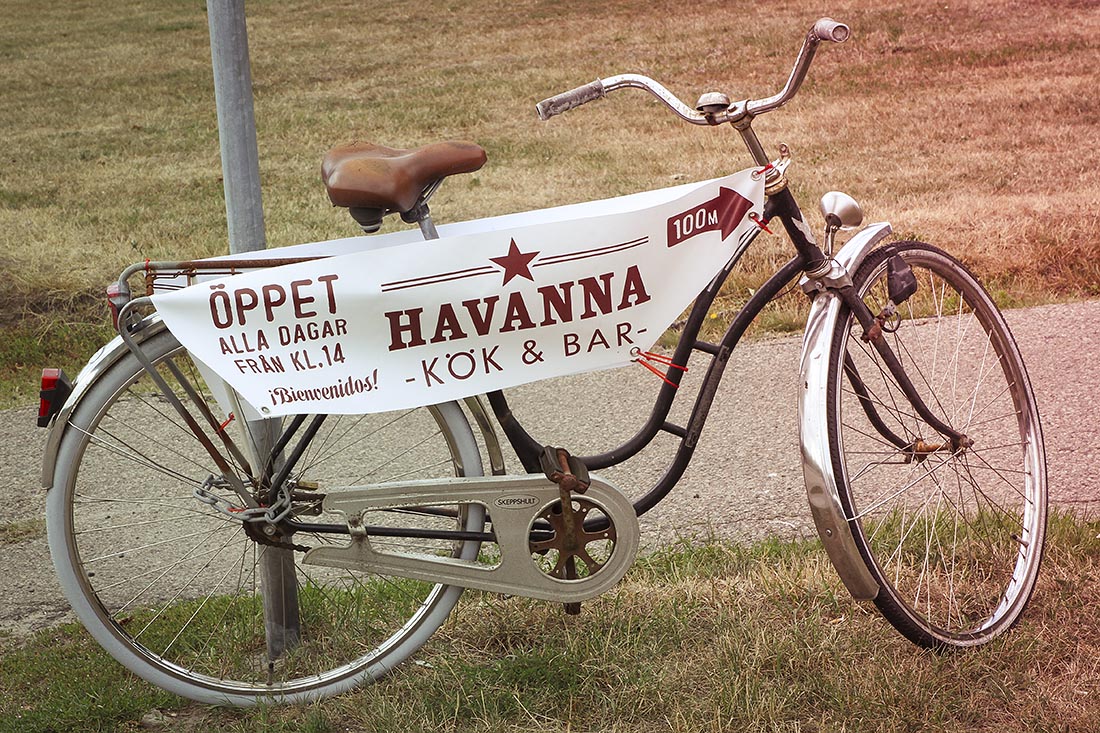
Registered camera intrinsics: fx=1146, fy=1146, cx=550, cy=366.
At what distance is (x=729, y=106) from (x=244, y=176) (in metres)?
1.26

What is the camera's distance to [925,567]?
3.26 metres

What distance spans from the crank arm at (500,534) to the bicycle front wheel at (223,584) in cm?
8

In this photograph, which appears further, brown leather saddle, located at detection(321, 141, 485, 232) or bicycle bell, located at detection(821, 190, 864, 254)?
bicycle bell, located at detection(821, 190, 864, 254)

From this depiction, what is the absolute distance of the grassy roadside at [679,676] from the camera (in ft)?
9.39

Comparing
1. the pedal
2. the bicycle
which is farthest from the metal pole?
the pedal

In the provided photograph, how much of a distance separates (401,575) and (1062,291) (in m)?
4.26

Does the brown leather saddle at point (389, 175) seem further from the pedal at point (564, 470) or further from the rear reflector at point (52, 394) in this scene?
the rear reflector at point (52, 394)

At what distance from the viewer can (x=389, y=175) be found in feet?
8.61

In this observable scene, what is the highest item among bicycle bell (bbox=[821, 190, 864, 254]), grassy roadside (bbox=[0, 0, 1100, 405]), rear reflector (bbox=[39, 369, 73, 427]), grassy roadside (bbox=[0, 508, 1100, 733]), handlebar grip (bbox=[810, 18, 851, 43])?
grassy roadside (bbox=[0, 0, 1100, 405])

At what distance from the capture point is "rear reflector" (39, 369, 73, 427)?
8.96 feet

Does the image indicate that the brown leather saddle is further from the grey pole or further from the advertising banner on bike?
the grey pole

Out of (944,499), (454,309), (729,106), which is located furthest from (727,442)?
(454,309)

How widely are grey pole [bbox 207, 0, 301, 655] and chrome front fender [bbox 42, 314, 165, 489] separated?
1.20 feet

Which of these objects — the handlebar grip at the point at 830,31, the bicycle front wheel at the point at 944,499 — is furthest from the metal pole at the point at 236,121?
the bicycle front wheel at the point at 944,499
